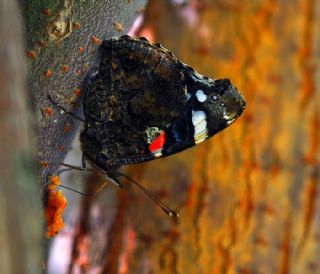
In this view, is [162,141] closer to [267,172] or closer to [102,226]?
[267,172]

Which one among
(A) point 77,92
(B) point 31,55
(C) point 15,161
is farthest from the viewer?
(A) point 77,92

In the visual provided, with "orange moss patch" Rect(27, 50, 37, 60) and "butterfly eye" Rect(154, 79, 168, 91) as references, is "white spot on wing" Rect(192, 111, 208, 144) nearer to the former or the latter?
"butterfly eye" Rect(154, 79, 168, 91)

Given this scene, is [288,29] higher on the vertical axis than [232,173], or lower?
higher

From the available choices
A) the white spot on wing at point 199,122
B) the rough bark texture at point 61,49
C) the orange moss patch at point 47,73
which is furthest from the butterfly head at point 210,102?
the orange moss patch at point 47,73

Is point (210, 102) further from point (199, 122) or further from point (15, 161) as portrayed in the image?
point (15, 161)

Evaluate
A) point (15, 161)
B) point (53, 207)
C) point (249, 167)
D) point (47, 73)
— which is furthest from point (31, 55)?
point (249, 167)

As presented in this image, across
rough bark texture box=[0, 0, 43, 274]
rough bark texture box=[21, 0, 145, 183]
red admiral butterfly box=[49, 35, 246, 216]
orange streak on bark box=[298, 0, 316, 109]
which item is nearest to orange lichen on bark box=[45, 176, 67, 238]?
rough bark texture box=[21, 0, 145, 183]

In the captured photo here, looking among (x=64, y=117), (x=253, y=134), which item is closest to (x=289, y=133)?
(x=253, y=134)
